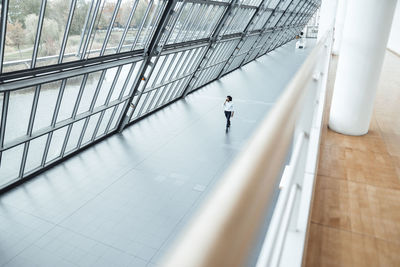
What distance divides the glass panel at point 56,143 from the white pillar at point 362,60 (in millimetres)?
10014

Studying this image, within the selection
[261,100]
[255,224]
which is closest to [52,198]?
[255,224]

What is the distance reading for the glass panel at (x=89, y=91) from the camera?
33.5 ft

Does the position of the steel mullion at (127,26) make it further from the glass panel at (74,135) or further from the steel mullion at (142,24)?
the glass panel at (74,135)

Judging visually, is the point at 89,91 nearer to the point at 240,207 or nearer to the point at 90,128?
the point at 90,128

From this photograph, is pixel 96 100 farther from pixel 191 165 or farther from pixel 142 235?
pixel 142 235

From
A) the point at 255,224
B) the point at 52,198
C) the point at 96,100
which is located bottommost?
the point at 52,198

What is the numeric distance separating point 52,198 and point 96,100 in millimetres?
4125

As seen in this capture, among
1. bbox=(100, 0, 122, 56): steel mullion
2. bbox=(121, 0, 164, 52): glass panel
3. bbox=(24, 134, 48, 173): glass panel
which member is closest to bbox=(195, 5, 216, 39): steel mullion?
bbox=(121, 0, 164, 52): glass panel

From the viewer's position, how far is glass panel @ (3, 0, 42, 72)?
6.45 meters

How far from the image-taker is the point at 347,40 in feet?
12.9

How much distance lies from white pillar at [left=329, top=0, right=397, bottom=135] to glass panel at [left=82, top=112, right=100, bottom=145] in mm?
10301

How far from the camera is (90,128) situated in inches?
479

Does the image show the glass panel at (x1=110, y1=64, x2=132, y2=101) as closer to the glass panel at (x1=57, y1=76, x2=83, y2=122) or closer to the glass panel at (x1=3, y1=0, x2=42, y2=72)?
the glass panel at (x1=57, y1=76, x2=83, y2=122)

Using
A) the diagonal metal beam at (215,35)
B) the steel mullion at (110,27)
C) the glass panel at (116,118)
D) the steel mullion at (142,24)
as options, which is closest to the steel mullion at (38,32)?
the steel mullion at (110,27)
